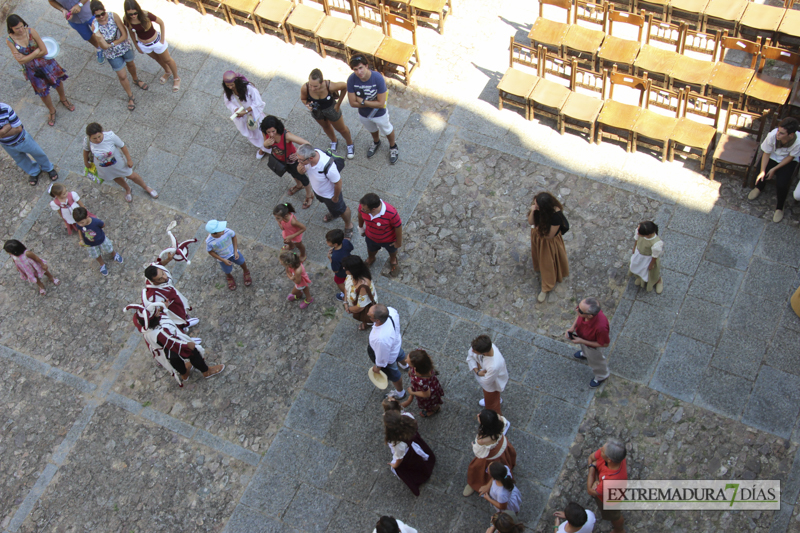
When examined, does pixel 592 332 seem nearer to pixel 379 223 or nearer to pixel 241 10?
pixel 379 223

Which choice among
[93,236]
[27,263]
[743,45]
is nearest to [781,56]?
[743,45]

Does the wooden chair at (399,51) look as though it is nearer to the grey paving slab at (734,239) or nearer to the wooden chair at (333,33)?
the wooden chair at (333,33)

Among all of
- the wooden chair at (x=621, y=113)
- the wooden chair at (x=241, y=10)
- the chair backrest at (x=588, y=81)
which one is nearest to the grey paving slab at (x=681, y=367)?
the wooden chair at (x=621, y=113)

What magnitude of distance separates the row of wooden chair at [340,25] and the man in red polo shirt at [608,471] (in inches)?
230

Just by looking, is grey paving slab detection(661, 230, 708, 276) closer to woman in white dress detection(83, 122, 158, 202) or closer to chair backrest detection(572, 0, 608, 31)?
chair backrest detection(572, 0, 608, 31)

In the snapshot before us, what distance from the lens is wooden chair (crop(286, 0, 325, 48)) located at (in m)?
9.58

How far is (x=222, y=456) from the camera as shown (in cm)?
695

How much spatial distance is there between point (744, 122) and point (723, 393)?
3.71m

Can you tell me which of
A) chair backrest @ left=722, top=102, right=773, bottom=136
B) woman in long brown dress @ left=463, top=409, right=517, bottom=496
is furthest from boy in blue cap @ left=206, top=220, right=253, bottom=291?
chair backrest @ left=722, top=102, right=773, bottom=136

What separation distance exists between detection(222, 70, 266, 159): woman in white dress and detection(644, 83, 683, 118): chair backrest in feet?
16.2

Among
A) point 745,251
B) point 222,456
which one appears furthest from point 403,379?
point 745,251

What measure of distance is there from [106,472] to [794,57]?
9.44 m

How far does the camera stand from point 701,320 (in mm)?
7113

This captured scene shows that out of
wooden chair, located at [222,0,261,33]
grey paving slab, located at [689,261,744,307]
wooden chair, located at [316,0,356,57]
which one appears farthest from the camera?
wooden chair, located at [222,0,261,33]
